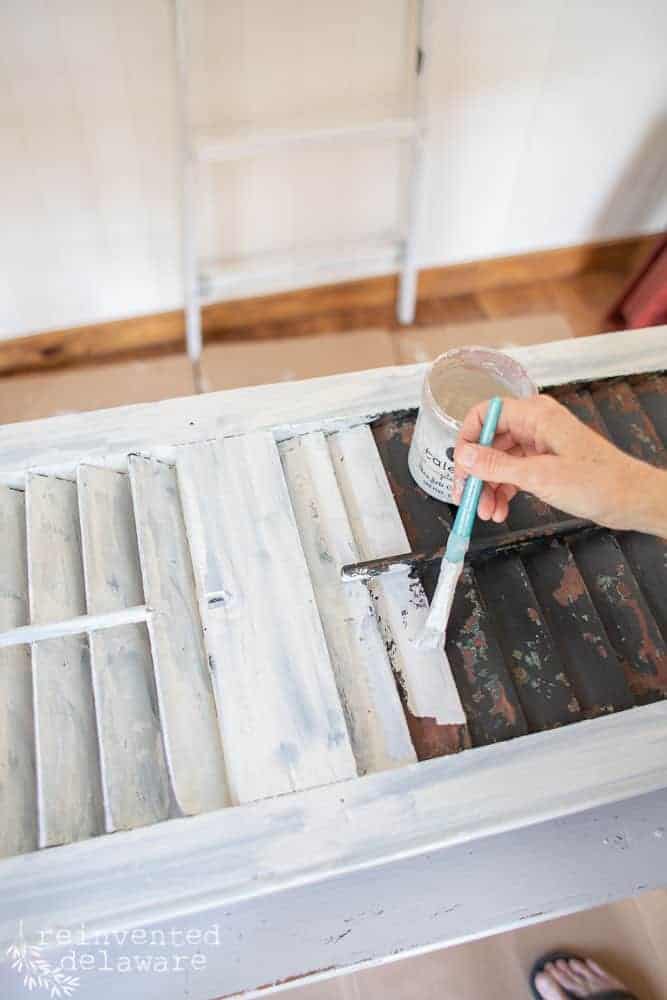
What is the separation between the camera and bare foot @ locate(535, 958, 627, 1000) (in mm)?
1440

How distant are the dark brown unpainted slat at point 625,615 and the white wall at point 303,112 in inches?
44.7

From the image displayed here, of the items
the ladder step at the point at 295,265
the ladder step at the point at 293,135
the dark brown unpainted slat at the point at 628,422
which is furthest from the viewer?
the ladder step at the point at 295,265

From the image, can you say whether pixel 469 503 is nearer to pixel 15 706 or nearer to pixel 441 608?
pixel 441 608

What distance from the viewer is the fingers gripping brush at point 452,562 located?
887 mm

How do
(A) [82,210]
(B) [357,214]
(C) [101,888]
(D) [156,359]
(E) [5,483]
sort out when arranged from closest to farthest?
(C) [101,888], (E) [5,483], (A) [82,210], (B) [357,214], (D) [156,359]

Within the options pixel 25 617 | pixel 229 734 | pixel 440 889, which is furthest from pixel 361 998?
pixel 25 617

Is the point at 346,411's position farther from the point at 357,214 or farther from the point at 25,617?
the point at 357,214

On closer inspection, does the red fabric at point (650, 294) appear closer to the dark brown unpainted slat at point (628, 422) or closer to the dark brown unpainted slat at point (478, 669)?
the dark brown unpainted slat at point (628, 422)

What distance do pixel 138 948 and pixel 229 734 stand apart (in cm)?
27

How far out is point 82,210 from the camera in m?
1.82

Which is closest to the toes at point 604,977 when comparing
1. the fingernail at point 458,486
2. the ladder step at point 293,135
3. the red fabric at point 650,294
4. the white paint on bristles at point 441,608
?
the white paint on bristles at point 441,608

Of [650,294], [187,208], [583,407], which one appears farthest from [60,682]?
[650,294]

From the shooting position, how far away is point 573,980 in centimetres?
146

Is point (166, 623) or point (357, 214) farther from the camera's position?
point (357, 214)
